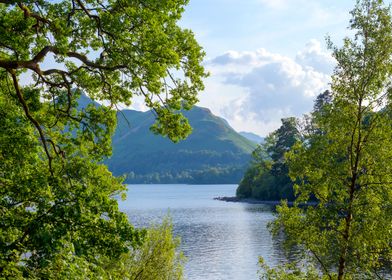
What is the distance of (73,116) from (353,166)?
1273 centimetres

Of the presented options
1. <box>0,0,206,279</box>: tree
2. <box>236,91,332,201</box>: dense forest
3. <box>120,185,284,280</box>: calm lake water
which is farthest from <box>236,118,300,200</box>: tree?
<box>0,0,206,279</box>: tree

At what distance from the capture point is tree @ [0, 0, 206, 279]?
1216 cm

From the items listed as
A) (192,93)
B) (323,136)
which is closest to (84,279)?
(192,93)

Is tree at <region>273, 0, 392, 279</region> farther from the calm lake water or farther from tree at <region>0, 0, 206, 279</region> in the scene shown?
the calm lake water

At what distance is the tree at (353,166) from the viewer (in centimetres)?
2077

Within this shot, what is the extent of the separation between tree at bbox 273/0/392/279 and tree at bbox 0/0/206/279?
26.6 ft

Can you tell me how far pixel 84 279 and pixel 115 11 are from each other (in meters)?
8.59

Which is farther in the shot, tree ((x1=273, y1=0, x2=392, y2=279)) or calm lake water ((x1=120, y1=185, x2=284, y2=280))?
calm lake water ((x1=120, y1=185, x2=284, y2=280))

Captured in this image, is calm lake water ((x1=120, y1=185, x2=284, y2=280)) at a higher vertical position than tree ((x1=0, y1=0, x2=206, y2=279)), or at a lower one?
lower

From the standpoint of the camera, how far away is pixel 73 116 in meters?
17.9

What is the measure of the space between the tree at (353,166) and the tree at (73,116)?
8.11m

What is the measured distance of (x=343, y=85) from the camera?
22.7 m

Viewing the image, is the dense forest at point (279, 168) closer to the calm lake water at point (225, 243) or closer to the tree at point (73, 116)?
the calm lake water at point (225, 243)

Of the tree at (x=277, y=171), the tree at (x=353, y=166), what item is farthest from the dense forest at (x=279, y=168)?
the tree at (x=353, y=166)
